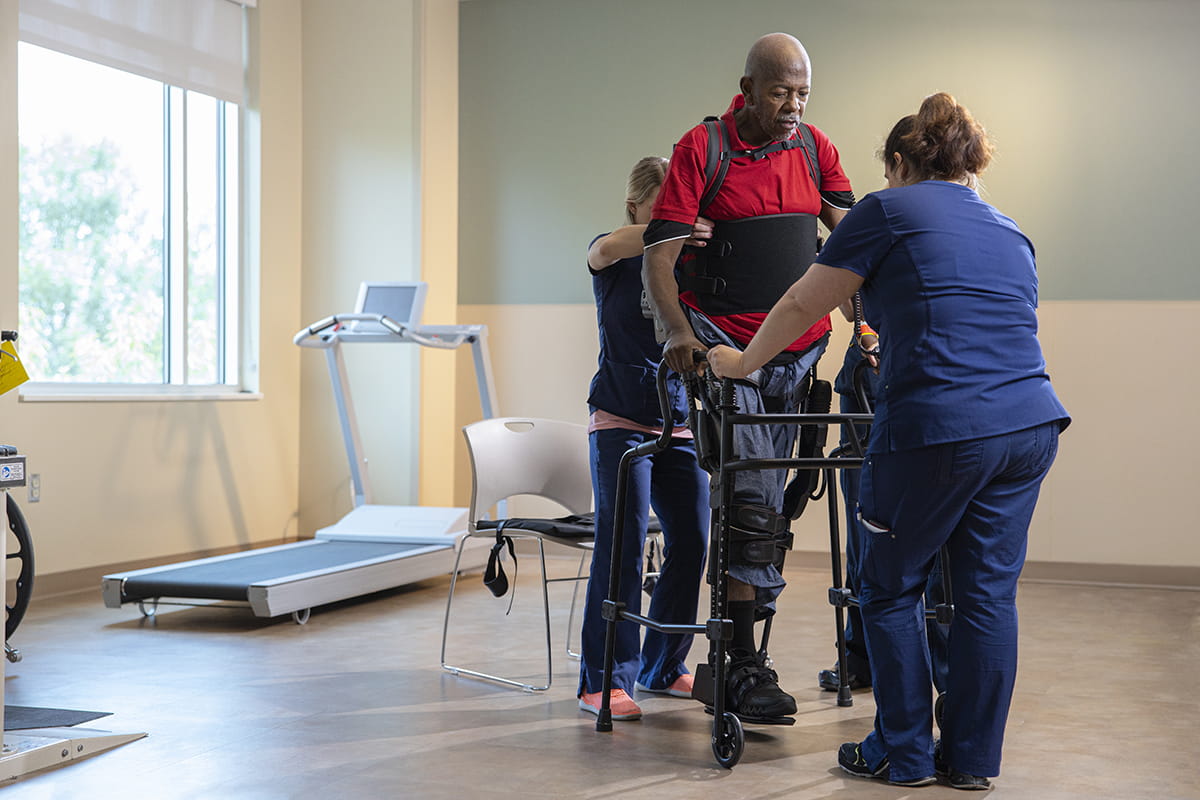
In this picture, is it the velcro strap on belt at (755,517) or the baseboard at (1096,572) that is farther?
the baseboard at (1096,572)

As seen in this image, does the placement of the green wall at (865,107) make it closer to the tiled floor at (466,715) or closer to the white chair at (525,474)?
the tiled floor at (466,715)

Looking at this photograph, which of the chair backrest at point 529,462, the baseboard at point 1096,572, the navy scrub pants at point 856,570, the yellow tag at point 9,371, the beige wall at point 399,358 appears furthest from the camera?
the beige wall at point 399,358

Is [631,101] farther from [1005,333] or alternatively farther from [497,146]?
[1005,333]

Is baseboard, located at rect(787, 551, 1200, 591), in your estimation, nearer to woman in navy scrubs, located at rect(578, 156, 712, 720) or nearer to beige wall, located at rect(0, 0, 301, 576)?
woman in navy scrubs, located at rect(578, 156, 712, 720)

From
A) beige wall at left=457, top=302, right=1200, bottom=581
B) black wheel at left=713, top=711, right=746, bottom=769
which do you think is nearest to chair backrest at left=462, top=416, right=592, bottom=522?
black wheel at left=713, top=711, right=746, bottom=769

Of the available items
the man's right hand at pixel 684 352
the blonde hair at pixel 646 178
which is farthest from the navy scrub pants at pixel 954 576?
the blonde hair at pixel 646 178

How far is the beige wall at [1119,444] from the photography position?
235 inches

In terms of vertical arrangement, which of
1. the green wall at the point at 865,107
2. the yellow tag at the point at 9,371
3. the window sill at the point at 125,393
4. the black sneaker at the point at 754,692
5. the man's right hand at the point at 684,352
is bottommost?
the black sneaker at the point at 754,692

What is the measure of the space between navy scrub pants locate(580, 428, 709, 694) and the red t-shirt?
447mm

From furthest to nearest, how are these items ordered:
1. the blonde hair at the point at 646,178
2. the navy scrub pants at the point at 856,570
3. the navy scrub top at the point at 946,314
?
the blonde hair at the point at 646,178
the navy scrub pants at the point at 856,570
the navy scrub top at the point at 946,314

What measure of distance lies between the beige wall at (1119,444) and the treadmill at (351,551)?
2.84 m

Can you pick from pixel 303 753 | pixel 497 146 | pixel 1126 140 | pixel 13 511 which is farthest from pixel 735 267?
pixel 497 146

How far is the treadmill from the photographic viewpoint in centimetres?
466

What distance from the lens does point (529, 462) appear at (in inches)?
158
